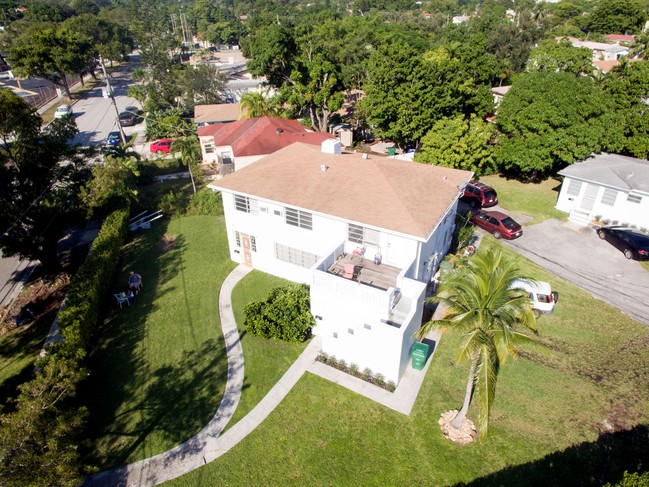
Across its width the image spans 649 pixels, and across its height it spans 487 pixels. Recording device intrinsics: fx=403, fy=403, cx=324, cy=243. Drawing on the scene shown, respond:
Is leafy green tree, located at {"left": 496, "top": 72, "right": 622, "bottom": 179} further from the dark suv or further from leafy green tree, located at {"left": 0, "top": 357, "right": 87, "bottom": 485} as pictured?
leafy green tree, located at {"left": 0, "top": 357, "right": 87, "bottom": 485}

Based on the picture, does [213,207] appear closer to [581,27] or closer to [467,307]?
[467,307]

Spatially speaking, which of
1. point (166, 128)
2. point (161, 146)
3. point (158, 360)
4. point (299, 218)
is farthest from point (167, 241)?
point (166, 128)

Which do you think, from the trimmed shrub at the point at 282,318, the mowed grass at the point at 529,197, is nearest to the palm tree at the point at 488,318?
the trimmed shrub at the point at 282,318

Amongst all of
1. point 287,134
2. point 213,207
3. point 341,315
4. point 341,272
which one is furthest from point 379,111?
point 341,315

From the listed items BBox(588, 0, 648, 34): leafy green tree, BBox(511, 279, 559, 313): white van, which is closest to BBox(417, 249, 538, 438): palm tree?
BBox(511, 279, 559, 313): white van

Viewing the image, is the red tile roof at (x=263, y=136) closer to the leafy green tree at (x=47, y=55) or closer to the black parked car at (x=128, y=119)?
the black parked car at (x=128, y=119)
